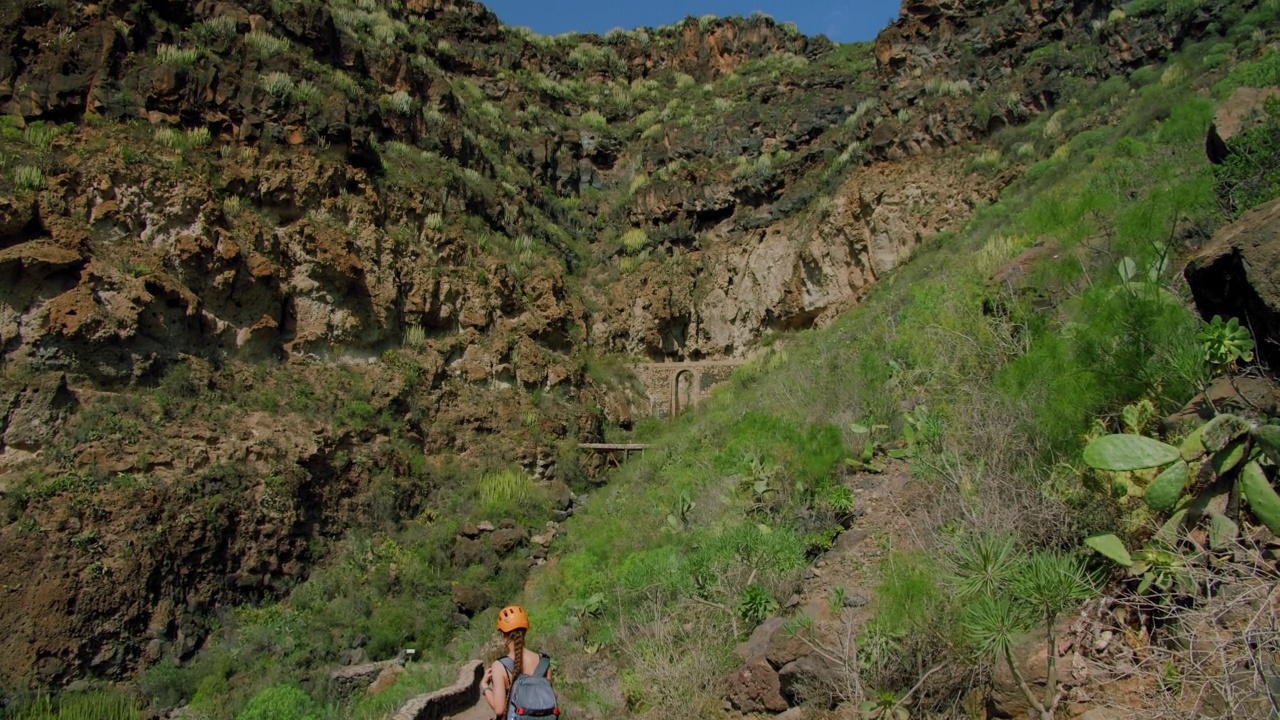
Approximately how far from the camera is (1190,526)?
3672 millimetres

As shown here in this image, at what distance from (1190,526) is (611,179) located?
27.2 m

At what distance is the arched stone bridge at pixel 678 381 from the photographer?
2206cm

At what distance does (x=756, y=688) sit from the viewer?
5.12 m

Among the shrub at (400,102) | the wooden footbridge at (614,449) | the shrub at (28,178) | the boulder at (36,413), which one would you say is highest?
the shrub at (400,102)

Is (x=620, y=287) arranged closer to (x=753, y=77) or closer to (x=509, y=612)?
(x=753, y=77)

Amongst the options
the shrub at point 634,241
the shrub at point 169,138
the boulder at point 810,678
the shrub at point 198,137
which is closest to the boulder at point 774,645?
the boulder at point 810,678

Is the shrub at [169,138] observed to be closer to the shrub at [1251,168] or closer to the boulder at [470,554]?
the boulder at [470,554]

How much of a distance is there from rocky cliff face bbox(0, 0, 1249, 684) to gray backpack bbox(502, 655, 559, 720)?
8674mm

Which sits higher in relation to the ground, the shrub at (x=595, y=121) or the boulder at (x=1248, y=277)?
the shrub at (x=595, y=121)

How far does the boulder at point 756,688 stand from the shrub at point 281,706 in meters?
5.79

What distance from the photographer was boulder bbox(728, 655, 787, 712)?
498 centimetres

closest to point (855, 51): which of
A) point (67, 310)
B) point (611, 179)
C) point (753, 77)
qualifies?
point (753, 77)

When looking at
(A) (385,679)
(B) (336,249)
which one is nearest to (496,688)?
(A) (385,679)

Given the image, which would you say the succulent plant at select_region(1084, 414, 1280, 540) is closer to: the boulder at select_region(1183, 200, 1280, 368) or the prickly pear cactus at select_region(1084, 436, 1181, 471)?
the prickly pear cactus at select_region(1084, 436, 1181, 471)
